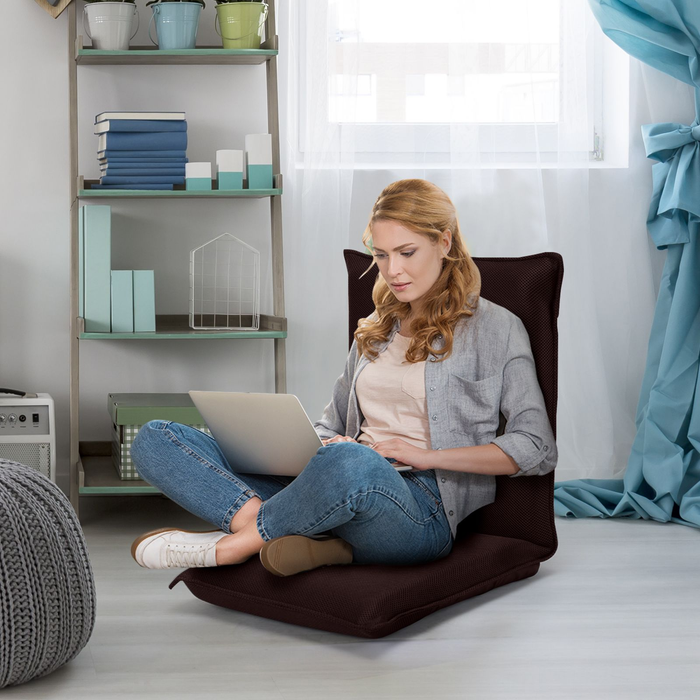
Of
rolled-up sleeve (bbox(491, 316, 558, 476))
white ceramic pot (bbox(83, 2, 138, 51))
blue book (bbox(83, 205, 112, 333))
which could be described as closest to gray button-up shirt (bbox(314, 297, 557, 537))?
rolled-up sleeve (bbox(491, 316, 558, 476))

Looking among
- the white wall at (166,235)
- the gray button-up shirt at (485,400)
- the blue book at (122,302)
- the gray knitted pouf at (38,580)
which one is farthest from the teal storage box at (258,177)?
the gray knitted pouf at (38,580)

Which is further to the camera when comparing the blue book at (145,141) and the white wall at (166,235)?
the white wall at (166,235)

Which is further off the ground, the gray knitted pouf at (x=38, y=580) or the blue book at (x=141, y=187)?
the blue book at (x=141, y=187)

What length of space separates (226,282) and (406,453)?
48.0 inches

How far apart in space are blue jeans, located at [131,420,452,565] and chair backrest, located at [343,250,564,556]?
0.66 feet

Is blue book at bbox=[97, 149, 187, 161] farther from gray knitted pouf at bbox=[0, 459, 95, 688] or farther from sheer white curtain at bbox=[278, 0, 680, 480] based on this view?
gray knitted pouf at bbox=[0, 459, 95, 688]

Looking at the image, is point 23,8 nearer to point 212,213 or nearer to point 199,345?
point 212,213

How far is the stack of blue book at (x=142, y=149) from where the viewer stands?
8.13 feet

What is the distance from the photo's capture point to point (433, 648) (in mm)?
1614

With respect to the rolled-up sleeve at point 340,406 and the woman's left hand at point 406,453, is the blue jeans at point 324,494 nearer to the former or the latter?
the woman's left hand at point 406,453

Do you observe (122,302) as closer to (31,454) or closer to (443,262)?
(31,454)

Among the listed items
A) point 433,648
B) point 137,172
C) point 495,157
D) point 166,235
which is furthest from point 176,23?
point 433,648

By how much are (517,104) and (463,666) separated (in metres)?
1.85

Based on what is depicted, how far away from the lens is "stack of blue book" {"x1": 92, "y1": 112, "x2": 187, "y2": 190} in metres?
2.48
